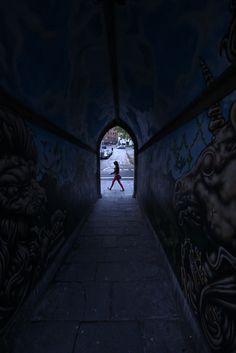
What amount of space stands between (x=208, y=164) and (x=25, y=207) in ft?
6.53

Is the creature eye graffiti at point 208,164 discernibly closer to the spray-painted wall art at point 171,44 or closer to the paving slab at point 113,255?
the spray-painted wall art at point 171,44

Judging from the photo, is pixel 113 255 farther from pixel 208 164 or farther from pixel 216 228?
pixel 208 164

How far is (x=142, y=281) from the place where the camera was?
266 centimetres

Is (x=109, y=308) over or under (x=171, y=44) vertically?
under

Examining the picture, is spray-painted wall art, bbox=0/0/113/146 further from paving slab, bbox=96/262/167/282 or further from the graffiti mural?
paving slab, bbox=96/262/167/282

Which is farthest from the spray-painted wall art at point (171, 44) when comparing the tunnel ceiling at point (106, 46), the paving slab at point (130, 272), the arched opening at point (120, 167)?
the arched opening at point (120, 167)

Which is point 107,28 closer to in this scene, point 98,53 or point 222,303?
point 98,53

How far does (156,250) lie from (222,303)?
2251 millimetres

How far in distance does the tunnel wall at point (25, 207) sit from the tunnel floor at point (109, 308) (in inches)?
14.8

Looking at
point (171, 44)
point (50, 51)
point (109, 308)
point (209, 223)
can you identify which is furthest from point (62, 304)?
point (171, 44)

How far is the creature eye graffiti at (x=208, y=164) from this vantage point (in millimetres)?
1544

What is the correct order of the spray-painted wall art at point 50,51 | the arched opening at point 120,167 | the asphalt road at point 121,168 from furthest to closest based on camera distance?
the asphalt road at point 121,168
the arched opening at point 120,167
the spray-painted wall art at point 50,51

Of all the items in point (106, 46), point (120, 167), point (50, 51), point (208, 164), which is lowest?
point (120, 167)

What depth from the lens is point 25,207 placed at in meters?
2.01
